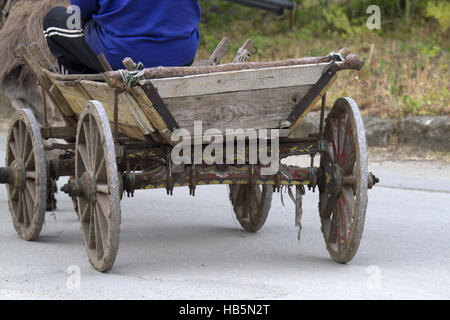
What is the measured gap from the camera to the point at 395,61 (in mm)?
12977

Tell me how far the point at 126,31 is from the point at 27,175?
46.9 inches

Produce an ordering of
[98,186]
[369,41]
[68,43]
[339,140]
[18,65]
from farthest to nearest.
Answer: [369,41] → [18,65] → [68,43] → [339,140] → [98,186]

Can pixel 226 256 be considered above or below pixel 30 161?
below

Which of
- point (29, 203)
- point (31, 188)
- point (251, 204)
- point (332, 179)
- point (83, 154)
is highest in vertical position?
point (83, 154)

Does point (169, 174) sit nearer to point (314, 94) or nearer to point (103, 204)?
point (103, 204)

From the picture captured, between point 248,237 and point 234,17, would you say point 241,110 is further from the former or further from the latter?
point 234,17

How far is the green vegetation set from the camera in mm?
11375

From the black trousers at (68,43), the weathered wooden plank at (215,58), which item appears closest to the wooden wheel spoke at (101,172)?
the black trousers at (68,43)

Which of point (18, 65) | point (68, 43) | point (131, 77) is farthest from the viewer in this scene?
point (18, 65)

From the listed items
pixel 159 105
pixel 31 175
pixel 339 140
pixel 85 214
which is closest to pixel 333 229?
pixel 339 140

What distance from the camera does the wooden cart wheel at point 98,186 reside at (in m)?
4.79

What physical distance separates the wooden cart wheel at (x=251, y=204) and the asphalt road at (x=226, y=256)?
93mm

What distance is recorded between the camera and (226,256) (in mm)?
5730

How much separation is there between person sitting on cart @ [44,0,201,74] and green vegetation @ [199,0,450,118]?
566 cm
